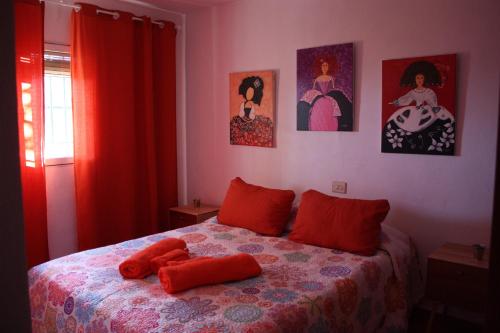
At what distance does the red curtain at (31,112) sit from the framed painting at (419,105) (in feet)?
8.45

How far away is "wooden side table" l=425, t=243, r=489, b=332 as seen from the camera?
7.45 ft

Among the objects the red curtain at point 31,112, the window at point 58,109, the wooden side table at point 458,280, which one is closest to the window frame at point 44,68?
the window at point 58,109

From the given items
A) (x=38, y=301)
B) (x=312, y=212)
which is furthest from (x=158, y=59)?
(x=38, y=301)

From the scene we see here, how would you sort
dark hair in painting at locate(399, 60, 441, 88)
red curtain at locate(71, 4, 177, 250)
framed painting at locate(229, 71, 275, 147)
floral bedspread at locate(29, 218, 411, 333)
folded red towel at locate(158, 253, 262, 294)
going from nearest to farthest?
floral bedspread at locate(29, 218, 411, 333), folded red towel at locate(158, 253, 262, 294), dark hair in painting at locate(399, 60, 441, 88), red curtain at locate(71, 4, 177, 250), framed painting at locate(229, 71, 275, 147)

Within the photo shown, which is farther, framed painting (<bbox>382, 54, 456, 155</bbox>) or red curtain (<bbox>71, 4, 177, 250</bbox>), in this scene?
red curtain (<bbox>71, 4, 177, 250</bbox>)

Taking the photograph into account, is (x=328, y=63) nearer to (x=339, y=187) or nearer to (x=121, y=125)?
(x=339, y=187)

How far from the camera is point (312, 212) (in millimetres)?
2883

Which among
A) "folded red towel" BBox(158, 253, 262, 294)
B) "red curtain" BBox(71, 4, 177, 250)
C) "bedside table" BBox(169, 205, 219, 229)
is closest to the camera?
"folded red towel" BBox(158, 253, 262, 294)

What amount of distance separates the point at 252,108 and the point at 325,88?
0.76 meters

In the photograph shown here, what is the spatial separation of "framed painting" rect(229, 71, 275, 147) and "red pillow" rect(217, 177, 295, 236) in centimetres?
57

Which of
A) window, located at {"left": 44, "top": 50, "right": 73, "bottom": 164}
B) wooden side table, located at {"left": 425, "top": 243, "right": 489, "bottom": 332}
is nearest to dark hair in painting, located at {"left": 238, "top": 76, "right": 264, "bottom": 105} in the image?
window, located at {"left": 44, "top": 50, "right": 73, "bottom": 164}

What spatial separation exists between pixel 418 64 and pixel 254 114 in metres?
1.48

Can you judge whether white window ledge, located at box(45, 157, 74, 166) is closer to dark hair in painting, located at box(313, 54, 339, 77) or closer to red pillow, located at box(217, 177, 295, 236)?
red pillow, located at box(217, 177, 295, 236)

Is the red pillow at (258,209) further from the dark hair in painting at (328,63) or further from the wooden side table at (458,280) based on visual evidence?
the wooden side table at (458,280)
